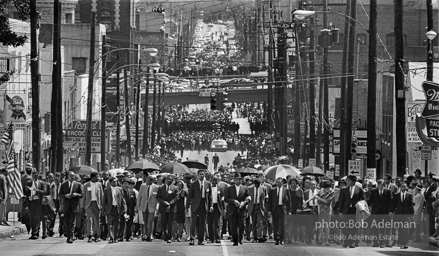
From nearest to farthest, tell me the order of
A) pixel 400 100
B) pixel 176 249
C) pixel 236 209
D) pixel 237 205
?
pixel 176 249 < pixel 237 205 < pixel 236 209 < pixel 400 100

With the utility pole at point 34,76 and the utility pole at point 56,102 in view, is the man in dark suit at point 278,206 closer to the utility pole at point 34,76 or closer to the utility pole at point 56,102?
the utility pole at point 34,76

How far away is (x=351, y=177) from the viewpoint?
3459cm

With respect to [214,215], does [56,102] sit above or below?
Answer: above

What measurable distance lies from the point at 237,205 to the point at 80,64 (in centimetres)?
8078

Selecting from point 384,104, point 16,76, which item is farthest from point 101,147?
point 384,104

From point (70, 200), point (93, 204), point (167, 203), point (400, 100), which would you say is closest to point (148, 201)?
point (167, 203)

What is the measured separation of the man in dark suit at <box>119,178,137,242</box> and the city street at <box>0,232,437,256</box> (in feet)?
2.65

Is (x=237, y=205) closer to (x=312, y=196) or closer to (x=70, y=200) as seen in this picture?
(x=312, y=196)

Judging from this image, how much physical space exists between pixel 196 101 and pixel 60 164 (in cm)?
11733

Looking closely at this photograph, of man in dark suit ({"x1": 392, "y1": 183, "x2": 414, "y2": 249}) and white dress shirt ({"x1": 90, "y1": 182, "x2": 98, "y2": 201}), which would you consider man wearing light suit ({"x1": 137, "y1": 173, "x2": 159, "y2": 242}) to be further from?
man in dark suit ({"x1": 392, "y1": 183, "x2": 414, "y2": 249})

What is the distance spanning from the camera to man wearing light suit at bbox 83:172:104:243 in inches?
1363

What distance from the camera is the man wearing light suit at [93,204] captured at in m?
34.6

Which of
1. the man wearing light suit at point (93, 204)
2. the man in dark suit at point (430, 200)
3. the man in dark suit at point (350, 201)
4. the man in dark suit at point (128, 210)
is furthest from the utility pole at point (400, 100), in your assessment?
the man wearing light suit at point (93, 204)

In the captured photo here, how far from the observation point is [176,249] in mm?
31953
